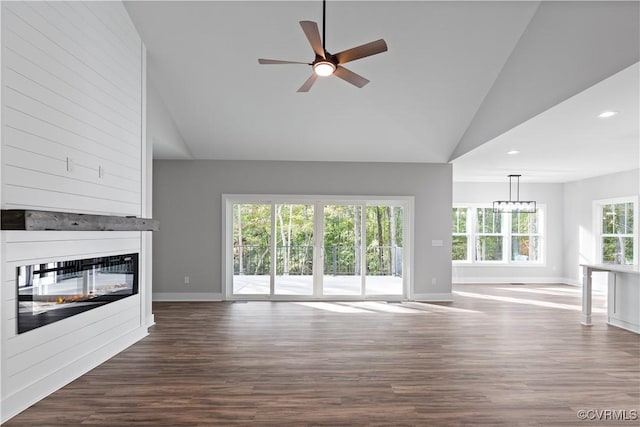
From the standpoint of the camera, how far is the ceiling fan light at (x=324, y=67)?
318 centimetres

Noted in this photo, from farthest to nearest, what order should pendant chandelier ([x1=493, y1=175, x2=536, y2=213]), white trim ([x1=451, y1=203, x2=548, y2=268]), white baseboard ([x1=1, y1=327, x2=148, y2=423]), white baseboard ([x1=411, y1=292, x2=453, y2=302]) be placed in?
white trim ([x1=451, y1=203, x2=548, y2=268]) < pendant chandelier ([x1=493, y1=175, x2=536, y2=213]) < white baseboard ([x1=411, y1=292, x2=453, y2=302]) < white baseboard ([x1=1, y1=327, x2=148, y2=423])

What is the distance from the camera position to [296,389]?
3150mm

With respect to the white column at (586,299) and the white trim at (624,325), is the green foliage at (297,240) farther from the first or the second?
the white trim at (624,325)

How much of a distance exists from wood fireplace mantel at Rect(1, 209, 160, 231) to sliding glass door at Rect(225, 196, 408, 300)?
2.95m

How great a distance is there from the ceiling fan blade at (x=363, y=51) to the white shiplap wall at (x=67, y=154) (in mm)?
2361

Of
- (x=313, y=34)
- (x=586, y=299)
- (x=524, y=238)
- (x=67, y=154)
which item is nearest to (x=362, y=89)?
(x=313, y=34)

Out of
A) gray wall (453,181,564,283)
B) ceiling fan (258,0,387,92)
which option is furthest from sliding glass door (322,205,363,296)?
ceiling fan (258,0,387,92)

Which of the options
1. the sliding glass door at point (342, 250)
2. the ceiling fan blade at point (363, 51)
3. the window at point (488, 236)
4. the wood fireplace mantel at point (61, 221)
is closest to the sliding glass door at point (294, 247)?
the sliding glass door at point (342, 250)

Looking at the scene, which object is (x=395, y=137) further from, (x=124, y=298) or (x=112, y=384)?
(x=112, y=384)

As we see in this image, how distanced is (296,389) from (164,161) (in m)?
5.22

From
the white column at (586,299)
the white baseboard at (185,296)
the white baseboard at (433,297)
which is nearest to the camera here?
the white column at (586,299)

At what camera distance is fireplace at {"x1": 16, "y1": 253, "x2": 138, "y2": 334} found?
2.90 meters

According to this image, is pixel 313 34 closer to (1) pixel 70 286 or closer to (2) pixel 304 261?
(1) pixel 70 286

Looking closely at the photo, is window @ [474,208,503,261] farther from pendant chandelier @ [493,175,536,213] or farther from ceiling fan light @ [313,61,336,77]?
ceiling fan light @ [313,61,336,77]
